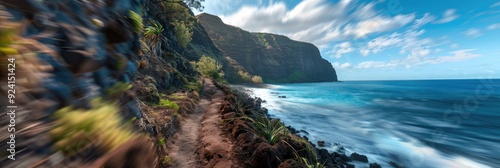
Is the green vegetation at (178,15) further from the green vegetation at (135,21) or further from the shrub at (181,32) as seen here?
the green vegetation at (135,21)

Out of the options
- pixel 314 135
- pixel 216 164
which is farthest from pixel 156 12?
pixel 216 164

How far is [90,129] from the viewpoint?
7.88 ft

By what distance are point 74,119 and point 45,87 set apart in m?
0.44

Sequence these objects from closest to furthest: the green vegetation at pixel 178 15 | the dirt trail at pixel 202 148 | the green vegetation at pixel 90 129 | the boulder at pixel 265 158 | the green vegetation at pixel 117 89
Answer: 1. the green vegetation at pixel 90 129
2. the green vegetation at pixel 117 89
3. the boulder at pixel 265 158
4. the dirt trail at pixel 202 148
5. the green vegetation at pixel 178 15

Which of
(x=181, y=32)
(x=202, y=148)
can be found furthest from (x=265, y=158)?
(x=181, y=32)

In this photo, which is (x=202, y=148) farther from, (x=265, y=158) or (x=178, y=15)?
(x=178, y=15)

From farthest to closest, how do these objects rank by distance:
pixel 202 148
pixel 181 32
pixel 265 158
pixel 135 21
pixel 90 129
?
pixel 181 32 → pixel 202 148 → pixel 265 158 → pixel 135 21 → pixel 90 129

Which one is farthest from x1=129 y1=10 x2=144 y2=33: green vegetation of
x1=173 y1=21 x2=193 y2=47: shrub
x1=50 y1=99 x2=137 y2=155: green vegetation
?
x1=173 y1=21 x2=193 y2=47: shrub

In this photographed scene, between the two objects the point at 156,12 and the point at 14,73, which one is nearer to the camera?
the point at 14,73

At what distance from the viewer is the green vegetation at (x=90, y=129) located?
2094 millimetres

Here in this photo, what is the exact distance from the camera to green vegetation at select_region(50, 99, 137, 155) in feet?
6.87

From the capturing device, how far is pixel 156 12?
86.1 ft

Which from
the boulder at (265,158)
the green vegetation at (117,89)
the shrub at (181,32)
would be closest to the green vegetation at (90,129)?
the green vegetation at (117,89)

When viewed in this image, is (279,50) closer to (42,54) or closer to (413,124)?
(413,124)
